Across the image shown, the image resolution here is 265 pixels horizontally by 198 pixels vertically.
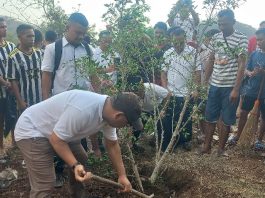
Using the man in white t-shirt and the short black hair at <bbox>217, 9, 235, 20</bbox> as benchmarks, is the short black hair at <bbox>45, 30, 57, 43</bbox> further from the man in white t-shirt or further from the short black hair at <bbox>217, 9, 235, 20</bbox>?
the man in white t-shirt

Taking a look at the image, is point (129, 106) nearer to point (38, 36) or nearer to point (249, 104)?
point (249, 104)

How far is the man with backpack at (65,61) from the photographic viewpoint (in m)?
4.51

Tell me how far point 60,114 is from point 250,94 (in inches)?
145

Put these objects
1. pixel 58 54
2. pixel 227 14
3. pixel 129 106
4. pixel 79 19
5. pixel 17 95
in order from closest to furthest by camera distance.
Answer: pixel 129 106 < pixel 79 19 < pixel 58 54 < pixel 227 14 < pixel 17 95

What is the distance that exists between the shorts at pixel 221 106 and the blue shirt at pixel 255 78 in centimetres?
68

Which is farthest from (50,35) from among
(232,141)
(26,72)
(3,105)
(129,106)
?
(129,106)

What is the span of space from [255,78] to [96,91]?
2676 mm

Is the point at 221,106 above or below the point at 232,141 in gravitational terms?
above

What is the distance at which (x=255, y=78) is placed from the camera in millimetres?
5910

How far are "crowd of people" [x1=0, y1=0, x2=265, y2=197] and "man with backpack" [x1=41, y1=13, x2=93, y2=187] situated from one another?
0.01 m

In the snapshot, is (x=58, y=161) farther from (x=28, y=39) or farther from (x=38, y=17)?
(x=38, y=17)

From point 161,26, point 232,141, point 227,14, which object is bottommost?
point 232,141

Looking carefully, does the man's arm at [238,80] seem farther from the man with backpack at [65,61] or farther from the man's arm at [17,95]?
the man's arm at [17,95]

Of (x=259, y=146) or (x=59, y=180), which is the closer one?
(x=59, y=180)
